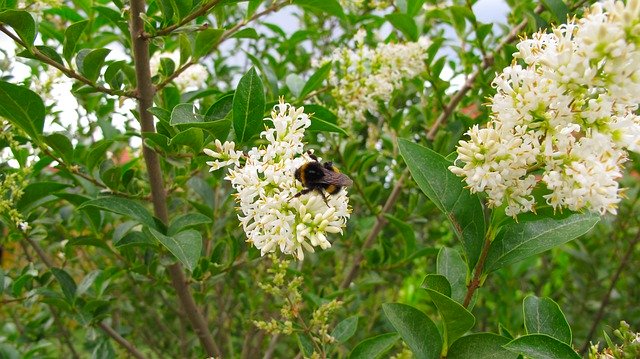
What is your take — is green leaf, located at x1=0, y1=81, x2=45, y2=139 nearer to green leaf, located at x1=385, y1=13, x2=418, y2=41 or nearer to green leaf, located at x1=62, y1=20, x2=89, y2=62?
green leaf, located at x1=62, y1=20, x2=89, y2=62

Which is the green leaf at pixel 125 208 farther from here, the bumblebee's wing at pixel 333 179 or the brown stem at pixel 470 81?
the brown stem at pixel 470 81

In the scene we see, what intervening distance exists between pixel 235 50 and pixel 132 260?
6.81 ft

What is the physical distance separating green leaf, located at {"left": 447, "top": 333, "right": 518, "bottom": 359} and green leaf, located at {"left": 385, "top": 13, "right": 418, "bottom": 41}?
1.26 metres

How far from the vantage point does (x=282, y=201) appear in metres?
1.13

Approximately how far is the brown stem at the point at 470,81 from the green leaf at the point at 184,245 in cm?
112

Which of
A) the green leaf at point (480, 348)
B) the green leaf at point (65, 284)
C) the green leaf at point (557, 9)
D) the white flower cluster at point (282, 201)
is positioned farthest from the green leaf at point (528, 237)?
the green leaf at point (65, 284)

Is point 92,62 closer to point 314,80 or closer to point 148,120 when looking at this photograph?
point 148,120

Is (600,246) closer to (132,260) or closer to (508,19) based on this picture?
(508,19)

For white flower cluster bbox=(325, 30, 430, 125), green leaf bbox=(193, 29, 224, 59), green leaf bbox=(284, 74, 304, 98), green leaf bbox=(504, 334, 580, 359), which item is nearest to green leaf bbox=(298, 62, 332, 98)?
green leaf bbox=(284, 74, 304, 98)

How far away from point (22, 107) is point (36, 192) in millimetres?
346

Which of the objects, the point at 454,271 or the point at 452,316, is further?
the point at 454,271

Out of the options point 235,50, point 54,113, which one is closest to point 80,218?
point 54,113

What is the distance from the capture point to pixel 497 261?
113cm

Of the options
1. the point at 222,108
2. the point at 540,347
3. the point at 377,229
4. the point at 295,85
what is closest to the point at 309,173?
the point at 222,108
